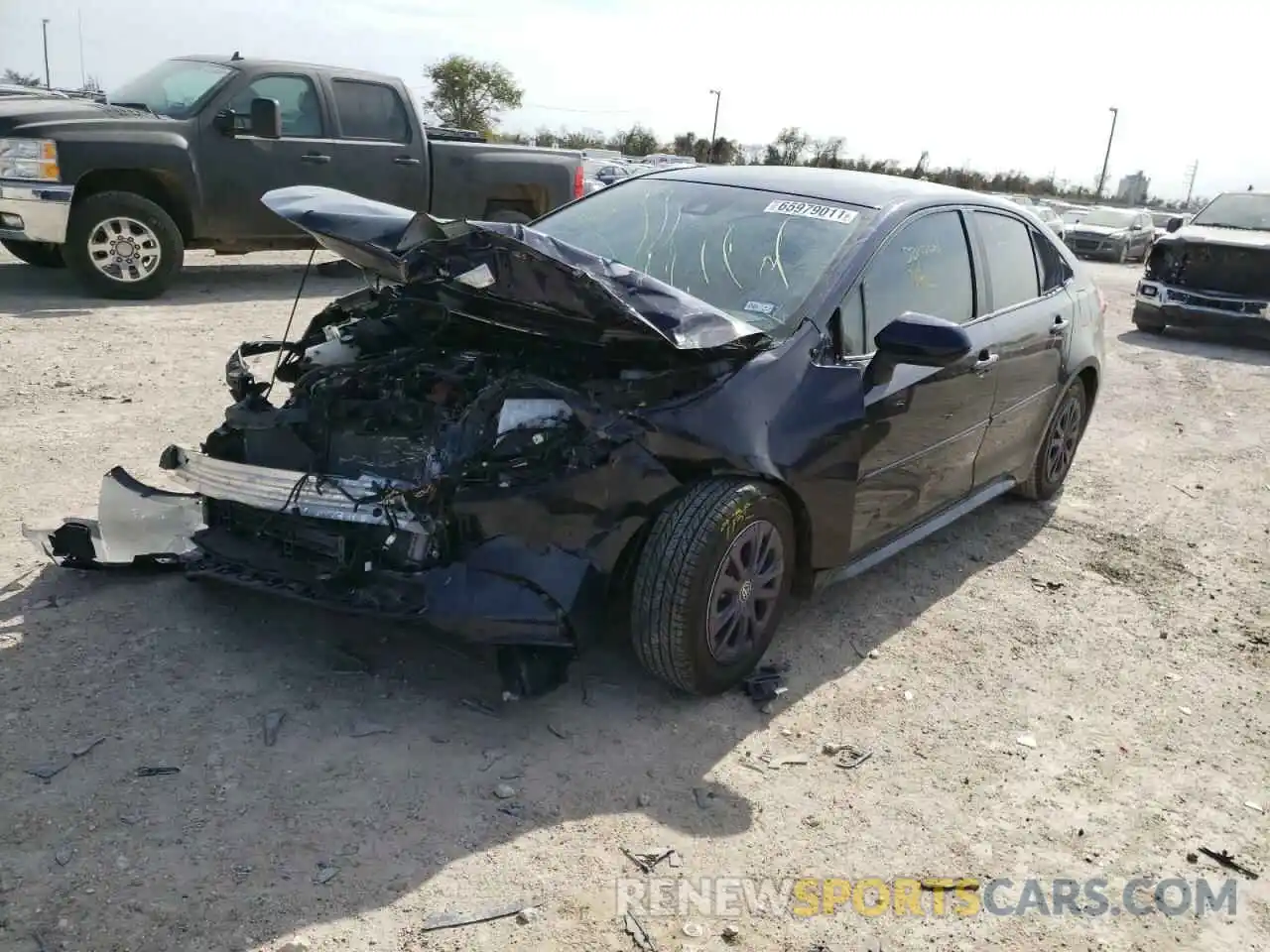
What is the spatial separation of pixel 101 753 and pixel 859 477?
8.68 feet

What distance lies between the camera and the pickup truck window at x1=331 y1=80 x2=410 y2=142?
10023mm

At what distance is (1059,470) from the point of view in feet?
19.4

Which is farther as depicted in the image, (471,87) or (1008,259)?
(471,87)

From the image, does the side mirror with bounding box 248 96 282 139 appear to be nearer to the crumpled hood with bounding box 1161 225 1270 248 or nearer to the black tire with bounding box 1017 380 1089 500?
the black tire with bounding box 1017 380 1089 500

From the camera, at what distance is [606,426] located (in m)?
3.17

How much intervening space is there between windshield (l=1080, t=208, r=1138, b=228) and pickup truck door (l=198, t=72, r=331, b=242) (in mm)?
22526

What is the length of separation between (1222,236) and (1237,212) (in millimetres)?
1401

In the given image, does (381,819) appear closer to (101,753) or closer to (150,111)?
(101,753)

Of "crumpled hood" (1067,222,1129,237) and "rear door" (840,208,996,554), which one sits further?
"crumpled hood" (1067,222,1129,237)

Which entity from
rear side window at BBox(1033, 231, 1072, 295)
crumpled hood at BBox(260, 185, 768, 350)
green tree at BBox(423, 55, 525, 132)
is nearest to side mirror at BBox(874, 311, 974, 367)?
crumpled hood at BBox(260, 185, 768, 350)

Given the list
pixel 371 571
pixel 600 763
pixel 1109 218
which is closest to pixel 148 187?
pixel 371 571

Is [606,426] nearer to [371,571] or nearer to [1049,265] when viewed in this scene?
[371,571]

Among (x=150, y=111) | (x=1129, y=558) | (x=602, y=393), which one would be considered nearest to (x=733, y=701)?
(x=602, y=393)

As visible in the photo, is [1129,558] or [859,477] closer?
[859,477]
